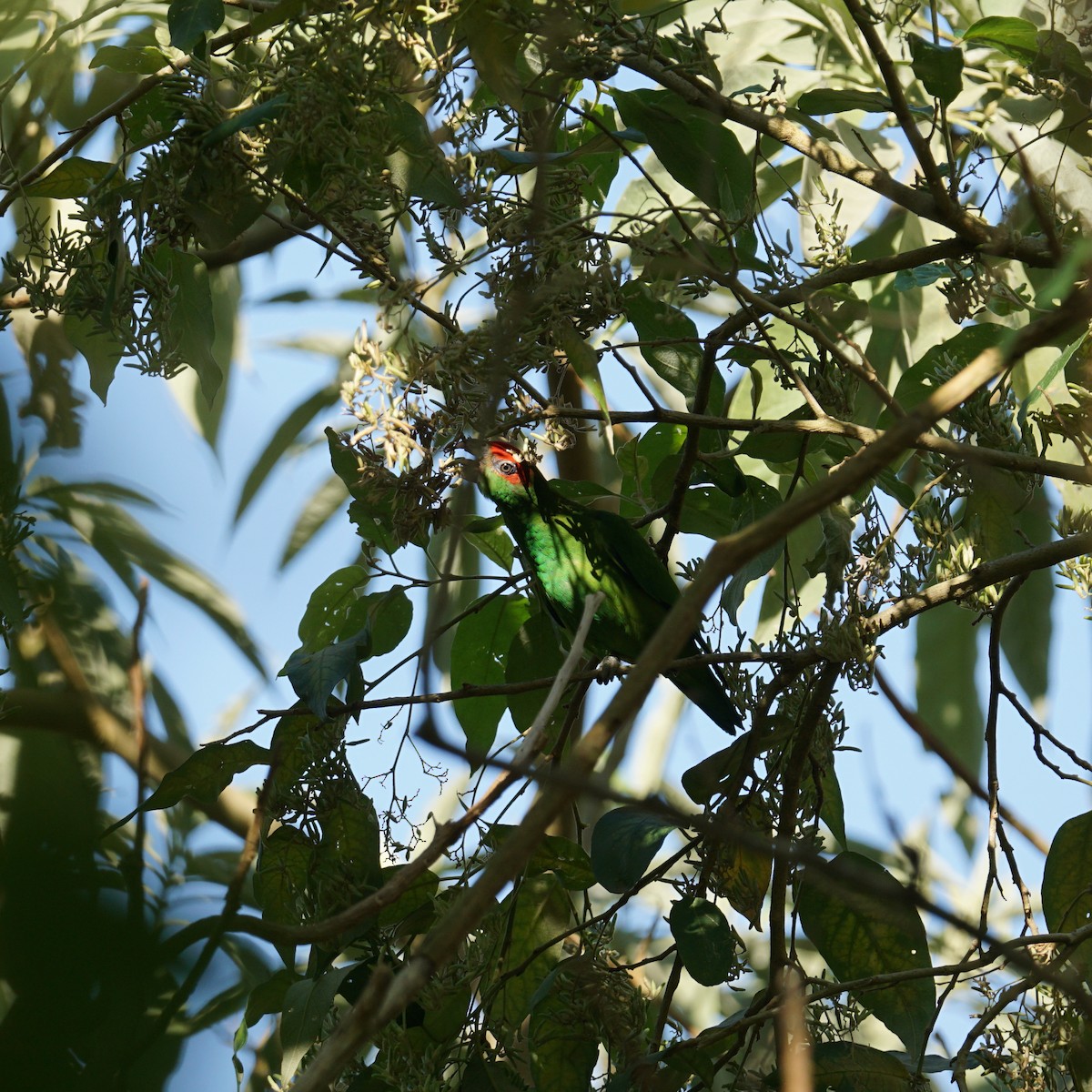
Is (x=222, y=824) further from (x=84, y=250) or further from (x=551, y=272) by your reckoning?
(x=551, y=272)

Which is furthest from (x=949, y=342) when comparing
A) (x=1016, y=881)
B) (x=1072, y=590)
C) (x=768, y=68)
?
(x=768, y=68)

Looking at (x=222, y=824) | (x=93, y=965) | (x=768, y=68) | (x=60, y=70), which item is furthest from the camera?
(x=768, y=68)

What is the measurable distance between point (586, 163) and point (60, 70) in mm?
673

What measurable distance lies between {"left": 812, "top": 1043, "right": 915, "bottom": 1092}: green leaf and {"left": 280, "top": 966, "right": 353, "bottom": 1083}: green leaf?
48cm

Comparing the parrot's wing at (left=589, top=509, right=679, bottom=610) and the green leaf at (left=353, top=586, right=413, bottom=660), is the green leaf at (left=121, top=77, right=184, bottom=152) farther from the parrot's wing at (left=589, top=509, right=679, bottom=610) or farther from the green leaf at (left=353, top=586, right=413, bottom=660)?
the parrot's wing at (left=589, top=509, right=679, bottom=610)

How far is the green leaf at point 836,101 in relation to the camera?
1.29 metres

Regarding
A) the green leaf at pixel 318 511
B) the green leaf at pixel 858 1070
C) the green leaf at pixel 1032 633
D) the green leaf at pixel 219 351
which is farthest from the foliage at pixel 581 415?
→ the green leaf at pixel 318 511

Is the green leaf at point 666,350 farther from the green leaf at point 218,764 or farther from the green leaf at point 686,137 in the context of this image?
the green leaf at point 218,764

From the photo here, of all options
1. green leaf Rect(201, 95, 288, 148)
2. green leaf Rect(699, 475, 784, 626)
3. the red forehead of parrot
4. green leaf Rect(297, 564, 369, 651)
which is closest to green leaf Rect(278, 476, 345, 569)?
the red forehead of parrot

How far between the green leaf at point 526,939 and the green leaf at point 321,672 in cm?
29

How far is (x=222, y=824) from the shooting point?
1.95 metres

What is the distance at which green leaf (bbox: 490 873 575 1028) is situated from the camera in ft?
3.85

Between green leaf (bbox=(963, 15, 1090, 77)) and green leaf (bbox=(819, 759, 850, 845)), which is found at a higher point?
green leaf (bbox=(963, 15, 1090, 77))

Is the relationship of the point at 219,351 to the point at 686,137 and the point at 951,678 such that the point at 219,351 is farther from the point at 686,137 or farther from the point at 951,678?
the point at 951,678
